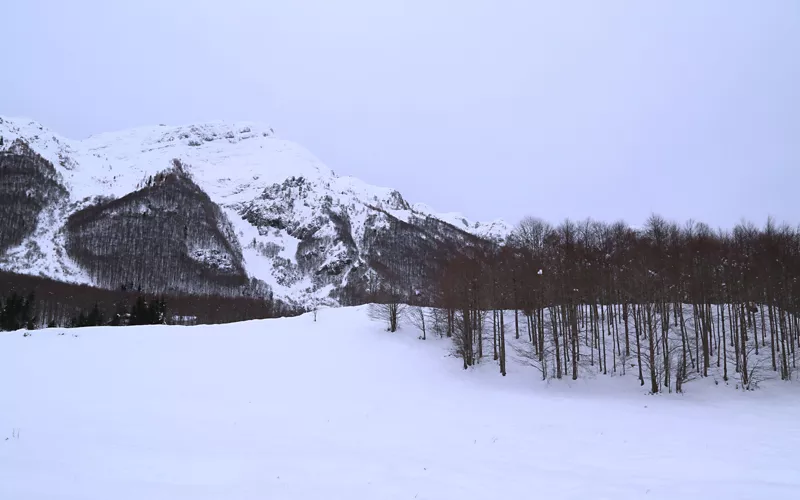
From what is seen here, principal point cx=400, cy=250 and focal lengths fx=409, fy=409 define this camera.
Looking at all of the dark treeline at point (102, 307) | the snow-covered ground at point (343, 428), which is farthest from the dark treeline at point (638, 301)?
the dark treeline at point (102, 307)

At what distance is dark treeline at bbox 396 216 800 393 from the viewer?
1124 inches

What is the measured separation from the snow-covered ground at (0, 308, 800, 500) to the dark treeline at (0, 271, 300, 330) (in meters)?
49.8

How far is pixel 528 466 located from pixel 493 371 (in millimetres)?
18543

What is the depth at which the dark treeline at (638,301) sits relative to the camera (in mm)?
28547

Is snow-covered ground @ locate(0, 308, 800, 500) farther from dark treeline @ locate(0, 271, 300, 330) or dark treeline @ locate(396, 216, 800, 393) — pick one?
dark treeline @ locate(0, 271, 300, 330)

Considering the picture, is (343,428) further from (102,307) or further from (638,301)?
(102,307)

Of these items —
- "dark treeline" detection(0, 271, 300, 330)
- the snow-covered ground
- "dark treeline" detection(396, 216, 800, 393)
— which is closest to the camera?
the snow-covered ground

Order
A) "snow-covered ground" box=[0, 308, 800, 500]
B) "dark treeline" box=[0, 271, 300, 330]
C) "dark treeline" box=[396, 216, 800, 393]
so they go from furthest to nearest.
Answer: "dark treeline" box=[0, 271, 300, 330]
"dark treeline" box=[396, 216, 800, 393]
"snow-covered ground" box=[0, 308, 800, 500]

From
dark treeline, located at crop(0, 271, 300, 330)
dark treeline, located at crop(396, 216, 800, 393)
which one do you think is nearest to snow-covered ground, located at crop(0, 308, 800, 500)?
dark treeline, located at crop(396, 216, 800, 393)

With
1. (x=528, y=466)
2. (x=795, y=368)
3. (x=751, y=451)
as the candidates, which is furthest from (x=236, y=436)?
(x=795, y=368)

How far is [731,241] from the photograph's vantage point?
3925cm

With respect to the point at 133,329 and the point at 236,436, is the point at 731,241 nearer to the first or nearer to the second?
the point at 236,436

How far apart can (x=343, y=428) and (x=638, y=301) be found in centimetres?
2395

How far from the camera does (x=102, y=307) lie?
114 metres
